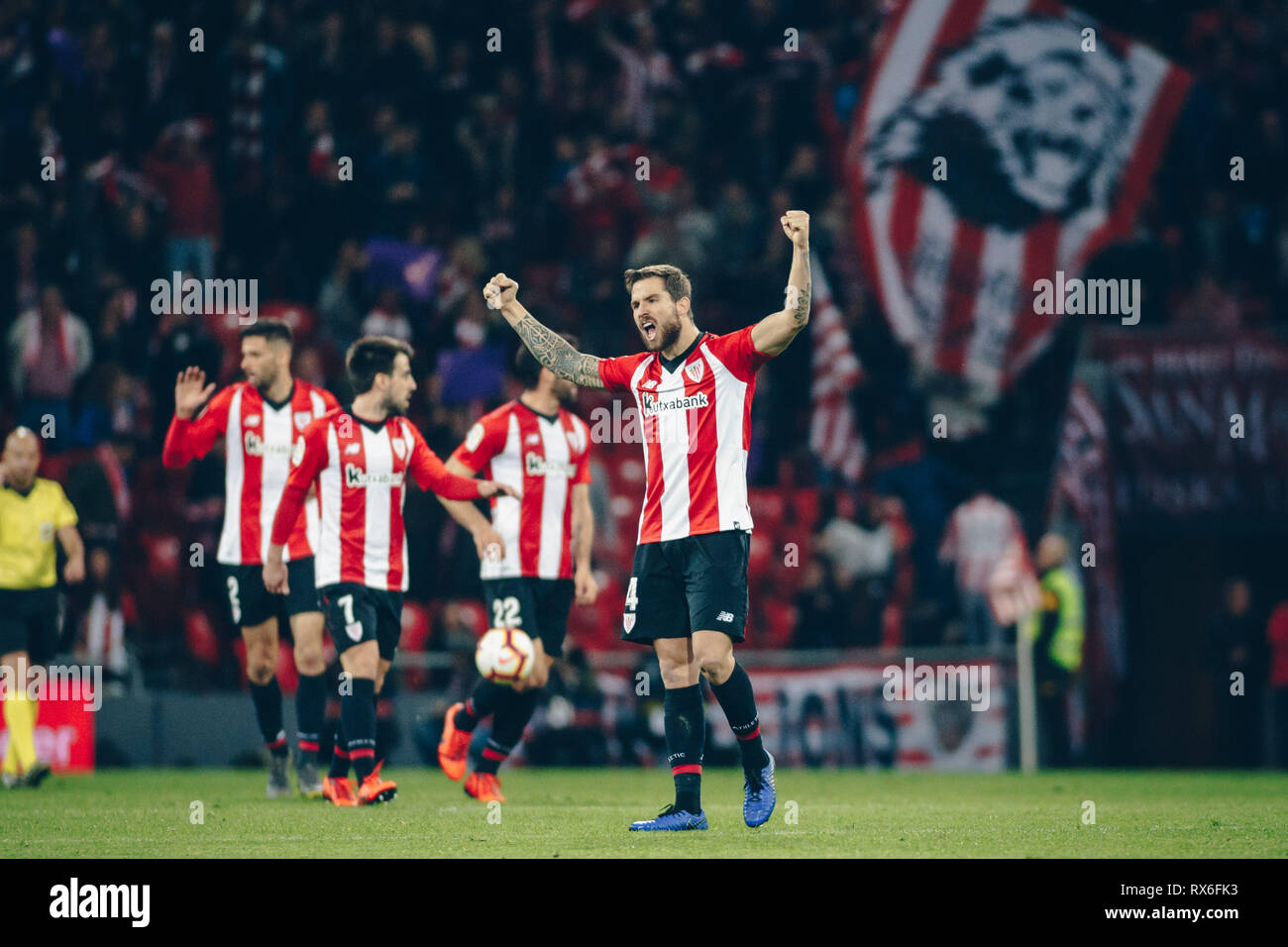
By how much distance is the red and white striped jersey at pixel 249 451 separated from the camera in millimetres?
10375

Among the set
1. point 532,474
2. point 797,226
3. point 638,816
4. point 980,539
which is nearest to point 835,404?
point 980,539

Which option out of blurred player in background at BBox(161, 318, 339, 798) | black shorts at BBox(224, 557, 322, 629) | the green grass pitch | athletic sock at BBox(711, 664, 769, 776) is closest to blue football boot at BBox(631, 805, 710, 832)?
the green grass pitch

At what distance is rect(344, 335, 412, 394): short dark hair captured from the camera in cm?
959

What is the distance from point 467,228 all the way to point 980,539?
257 inches

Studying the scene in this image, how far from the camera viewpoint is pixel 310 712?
10117mm

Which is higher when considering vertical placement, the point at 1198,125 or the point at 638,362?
the point at 1198,125

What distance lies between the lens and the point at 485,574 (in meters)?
10.3

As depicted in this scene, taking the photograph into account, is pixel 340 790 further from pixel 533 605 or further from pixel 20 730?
pixel 20 730

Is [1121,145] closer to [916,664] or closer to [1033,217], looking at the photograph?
[1033,217]

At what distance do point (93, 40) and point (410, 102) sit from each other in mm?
3478

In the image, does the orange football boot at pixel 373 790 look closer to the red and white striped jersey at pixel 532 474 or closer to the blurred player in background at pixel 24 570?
the red and white striped jersey at pixel 532 474

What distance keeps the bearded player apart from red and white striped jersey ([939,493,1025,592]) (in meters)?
8.86

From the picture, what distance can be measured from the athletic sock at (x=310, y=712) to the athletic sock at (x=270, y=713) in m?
0.30
